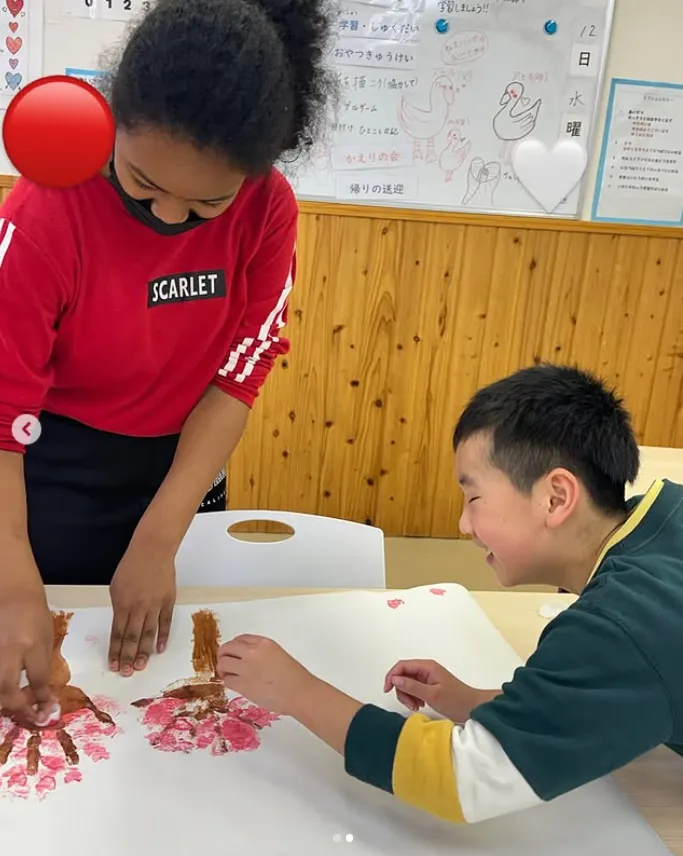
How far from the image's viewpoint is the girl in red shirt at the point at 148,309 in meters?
0.65

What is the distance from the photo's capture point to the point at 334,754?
0.70 metres

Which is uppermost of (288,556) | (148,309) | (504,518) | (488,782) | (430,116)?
(430,116)

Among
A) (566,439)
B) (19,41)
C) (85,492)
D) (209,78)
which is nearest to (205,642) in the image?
(85,492)

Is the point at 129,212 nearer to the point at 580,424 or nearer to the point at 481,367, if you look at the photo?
the point at 580,424

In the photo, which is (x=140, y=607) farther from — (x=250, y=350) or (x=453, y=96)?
(x=453, y=96)

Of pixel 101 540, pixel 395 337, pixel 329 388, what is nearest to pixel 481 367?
pixel 395 337

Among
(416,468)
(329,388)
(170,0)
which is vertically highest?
(170,0)

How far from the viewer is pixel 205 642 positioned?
87 centimetres

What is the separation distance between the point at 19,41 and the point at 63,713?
1.95m

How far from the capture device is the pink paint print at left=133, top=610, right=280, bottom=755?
2.32ft

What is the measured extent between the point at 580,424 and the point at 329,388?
5.44ft

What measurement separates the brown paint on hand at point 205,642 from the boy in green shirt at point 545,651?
8 cm

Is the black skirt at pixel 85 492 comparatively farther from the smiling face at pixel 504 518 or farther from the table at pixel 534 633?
the smiling face at pixel 504 518

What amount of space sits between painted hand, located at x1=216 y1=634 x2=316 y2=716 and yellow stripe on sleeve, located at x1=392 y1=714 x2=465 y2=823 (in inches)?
4.6
